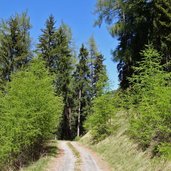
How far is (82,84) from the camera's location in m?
61.9

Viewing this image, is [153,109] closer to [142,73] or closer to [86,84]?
[142,73]

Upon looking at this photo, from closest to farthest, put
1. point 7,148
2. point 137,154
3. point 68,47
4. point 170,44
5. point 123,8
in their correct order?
point 137,154 < point 7,148 < point 170,44 < point 123,8 < point 68,47

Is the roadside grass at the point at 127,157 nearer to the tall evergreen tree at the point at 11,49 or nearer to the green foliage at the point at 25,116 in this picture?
the green foliage at the point at 25,116

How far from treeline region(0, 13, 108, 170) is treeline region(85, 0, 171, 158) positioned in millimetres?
3440

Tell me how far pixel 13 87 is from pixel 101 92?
13.4 metres

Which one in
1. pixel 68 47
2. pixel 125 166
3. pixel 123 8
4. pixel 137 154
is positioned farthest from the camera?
pixel 68 47

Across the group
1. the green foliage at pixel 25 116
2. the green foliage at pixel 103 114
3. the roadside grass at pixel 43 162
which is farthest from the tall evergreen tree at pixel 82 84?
the green foliage at pixel 25 116

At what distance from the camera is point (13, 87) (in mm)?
28328

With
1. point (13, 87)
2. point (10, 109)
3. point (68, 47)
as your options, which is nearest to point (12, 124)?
point (10, 109)

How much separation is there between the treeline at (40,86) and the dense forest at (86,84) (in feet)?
0.23

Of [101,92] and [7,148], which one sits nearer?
[7,148]

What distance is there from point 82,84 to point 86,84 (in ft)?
2.91

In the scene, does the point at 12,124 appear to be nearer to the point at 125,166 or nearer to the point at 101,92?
the point at 125,166

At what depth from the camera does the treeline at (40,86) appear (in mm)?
26453
